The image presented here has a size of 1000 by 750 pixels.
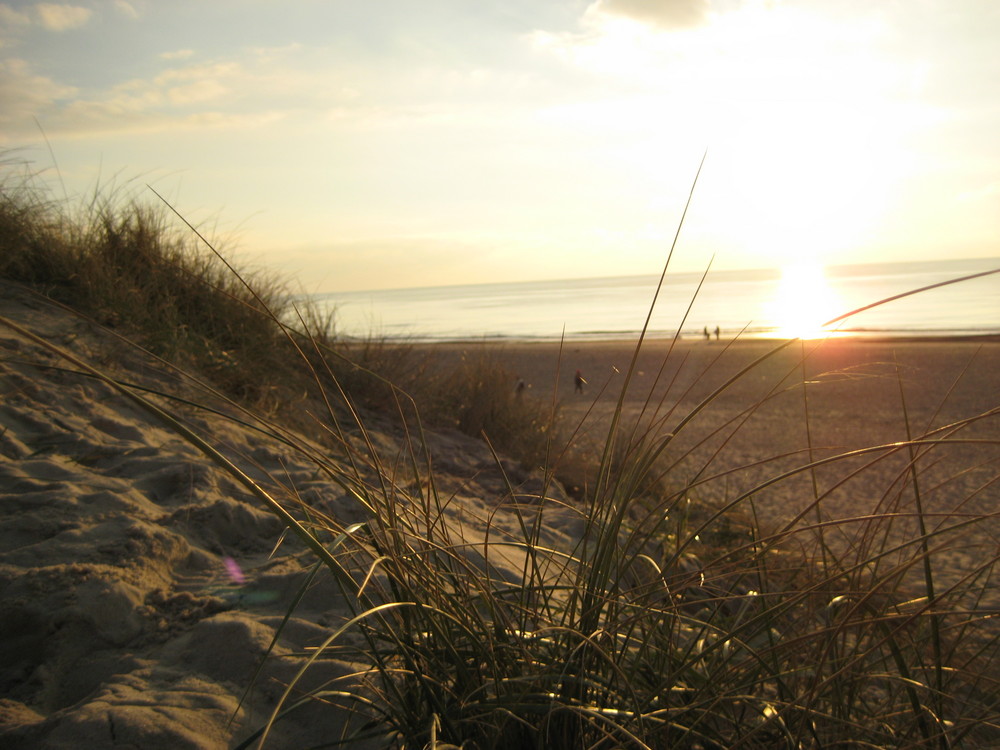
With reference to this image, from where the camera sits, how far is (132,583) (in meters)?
2.05

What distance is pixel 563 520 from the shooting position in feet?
12.8

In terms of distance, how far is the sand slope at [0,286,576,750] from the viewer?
1604mm

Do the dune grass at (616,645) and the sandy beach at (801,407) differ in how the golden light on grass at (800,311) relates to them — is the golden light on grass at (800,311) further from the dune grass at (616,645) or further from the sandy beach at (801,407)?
the dune grass at (616,645)

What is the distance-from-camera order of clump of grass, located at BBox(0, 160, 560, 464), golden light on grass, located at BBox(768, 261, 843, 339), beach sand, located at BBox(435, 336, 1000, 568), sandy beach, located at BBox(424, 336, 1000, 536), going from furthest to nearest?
golden light on grass, located at BBox(768, 261, 843, 339) < clump of grass, located at BBox(0, 160, 560, 464) < sandy beach, located at BBox(424, 336, 1000, 536) < beach sand, located at BBox(435, 336, 1000, 568)

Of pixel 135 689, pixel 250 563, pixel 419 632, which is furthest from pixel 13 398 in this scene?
pixel 419 632

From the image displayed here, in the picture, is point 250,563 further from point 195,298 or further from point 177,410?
point 195,298

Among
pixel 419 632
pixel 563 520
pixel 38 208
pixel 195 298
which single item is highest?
pixel 38 208

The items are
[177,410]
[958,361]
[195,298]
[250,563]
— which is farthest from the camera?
[958,361]

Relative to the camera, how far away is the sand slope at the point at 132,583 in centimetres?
160

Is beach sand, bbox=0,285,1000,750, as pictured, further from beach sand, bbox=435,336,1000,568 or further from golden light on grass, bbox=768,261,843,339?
golden light on grass, bbox=768,261,843,339

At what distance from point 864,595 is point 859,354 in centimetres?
1807

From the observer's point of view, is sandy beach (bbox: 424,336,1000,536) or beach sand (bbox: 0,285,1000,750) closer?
beach sand (bbox: 0,285,1000,750)

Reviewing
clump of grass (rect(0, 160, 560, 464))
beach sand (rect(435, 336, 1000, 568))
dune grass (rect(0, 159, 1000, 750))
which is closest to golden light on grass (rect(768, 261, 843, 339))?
beach sand (rect(435, 336, 1000, 568))

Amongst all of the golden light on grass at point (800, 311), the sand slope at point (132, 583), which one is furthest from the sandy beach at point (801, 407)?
the golden light on grass at point (800, 311)
